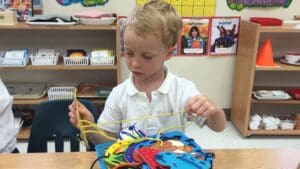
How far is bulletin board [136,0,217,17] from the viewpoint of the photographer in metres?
2.32

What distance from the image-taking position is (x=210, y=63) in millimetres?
2527

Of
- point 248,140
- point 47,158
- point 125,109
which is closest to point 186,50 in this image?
point 248,140

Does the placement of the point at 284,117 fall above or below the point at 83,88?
below

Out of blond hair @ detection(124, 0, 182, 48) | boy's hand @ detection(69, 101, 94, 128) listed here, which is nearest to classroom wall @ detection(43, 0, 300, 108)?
blond hair @ detection(124, 0, 182, 48)

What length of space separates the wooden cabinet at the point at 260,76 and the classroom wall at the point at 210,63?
0.26ft

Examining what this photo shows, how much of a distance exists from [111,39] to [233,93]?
3.52 ft

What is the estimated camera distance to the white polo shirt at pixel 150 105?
1048 millimetres

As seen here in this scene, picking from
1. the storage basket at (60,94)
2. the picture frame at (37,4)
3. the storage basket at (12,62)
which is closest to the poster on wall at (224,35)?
the storage basket at (60,94)

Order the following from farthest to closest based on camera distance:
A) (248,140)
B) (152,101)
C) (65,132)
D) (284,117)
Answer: (284,117) < (248,140) < (65,132) < (152,101)

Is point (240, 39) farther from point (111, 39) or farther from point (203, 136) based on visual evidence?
point (111, 39)

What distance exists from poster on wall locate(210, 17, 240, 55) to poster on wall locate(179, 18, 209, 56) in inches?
2.1

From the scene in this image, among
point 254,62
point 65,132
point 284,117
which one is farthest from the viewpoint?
point 284,117

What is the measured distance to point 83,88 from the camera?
2389 millimetres

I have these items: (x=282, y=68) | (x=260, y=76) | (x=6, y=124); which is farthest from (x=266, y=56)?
(x=6, y=124)
